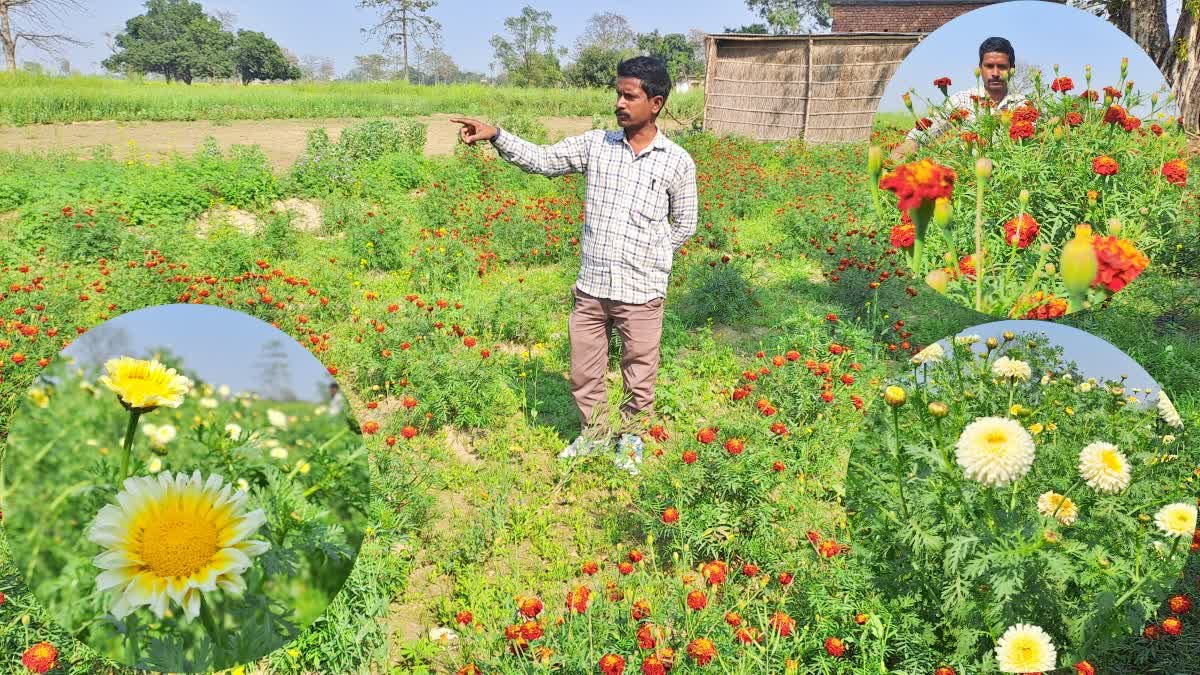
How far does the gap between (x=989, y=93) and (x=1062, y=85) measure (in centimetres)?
9

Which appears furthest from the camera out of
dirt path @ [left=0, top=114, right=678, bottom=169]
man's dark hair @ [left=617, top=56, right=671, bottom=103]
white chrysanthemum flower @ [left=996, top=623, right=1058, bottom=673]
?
dirt path @ [left=0, top=114, right=678, bottom=169]

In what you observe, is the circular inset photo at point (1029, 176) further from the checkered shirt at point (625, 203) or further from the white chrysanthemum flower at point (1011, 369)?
the checkered shirt at point (625, 203)

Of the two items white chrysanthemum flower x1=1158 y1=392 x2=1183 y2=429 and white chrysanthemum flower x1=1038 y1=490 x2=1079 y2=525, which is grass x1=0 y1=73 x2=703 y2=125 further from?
white chrysanthemum flower x1=1158 y1=392 x2=1183 y2=429

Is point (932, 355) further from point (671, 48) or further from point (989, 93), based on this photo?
point (671, 48)

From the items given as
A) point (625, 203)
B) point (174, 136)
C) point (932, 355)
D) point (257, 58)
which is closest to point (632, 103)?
point (625, 203)

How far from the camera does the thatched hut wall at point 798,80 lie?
12.4m

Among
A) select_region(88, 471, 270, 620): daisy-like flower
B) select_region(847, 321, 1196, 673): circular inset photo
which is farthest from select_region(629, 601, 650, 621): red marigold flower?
select_region(88, 471, 270, 620): daisy-like flower

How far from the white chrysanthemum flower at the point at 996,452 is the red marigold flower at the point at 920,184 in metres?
0.45

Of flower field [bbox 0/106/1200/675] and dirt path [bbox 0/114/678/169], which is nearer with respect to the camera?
flower field [bbox 0/106/1200/675]

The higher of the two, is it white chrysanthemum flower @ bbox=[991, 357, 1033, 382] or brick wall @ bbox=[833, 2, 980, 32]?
brick wall @ bbox=[833, 2, 980, 32]

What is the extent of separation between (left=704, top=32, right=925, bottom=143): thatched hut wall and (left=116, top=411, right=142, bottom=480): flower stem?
1215cm

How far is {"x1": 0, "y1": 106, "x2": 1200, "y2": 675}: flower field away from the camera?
1922mm

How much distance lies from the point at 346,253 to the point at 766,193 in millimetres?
4489

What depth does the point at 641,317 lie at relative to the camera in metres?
3.00
